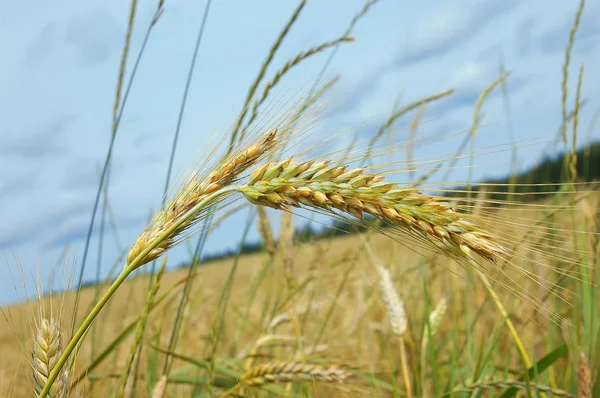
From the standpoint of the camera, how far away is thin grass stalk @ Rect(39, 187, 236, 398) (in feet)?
3.18

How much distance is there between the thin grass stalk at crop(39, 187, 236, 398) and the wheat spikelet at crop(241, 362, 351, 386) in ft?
1.87

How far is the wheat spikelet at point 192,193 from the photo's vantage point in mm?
1090

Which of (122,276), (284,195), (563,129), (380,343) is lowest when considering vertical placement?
(380,343)

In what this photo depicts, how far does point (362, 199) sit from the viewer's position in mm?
1108

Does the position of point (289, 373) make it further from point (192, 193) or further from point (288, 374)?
point (192, 193)

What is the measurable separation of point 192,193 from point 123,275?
0.22 meters

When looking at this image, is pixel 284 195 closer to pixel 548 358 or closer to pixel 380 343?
pixel 548 358

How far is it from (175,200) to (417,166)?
461 mm

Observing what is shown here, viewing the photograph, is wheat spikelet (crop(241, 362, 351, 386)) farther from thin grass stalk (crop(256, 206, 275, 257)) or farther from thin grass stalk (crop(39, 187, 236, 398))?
thin grass stalk (crop(256, 206, 275, 257))

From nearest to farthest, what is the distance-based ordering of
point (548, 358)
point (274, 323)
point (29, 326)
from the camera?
point (29, 326) < point (548, 358) < point (274, 323)

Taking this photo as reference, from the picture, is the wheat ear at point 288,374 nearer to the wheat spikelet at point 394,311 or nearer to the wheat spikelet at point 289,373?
the wheat spikelet at point 289,373

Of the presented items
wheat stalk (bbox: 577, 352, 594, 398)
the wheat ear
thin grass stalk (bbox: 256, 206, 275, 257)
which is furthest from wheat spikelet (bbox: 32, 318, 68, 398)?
thin grass stalk (bbox: 256, 206, 275, 257)

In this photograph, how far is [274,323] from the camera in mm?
2391

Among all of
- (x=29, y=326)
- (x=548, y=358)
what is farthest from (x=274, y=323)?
(x=29, y=326)
